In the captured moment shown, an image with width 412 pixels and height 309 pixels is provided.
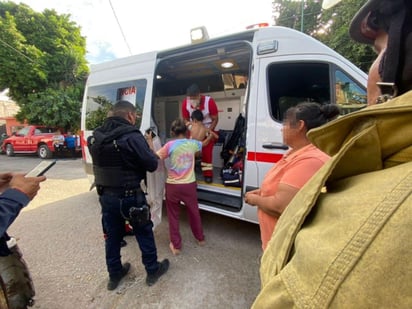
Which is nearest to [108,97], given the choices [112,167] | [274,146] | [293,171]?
[112,167]

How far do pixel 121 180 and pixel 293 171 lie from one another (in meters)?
1.58

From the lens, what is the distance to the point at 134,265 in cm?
270

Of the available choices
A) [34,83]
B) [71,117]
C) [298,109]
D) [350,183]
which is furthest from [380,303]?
[34,83]

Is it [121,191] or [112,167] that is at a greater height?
[112,167]

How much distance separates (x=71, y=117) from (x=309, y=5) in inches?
630

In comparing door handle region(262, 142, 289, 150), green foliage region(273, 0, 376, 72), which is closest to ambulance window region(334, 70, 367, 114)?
door handle region(262, 142, 289, 150)

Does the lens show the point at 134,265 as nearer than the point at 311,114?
No

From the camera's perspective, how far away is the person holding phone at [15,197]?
1223mm

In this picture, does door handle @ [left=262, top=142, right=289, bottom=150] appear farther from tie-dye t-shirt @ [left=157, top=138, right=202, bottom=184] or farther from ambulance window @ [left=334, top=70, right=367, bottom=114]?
tie-dye t-shirt @ [left=157, top=138, right=202, bottom=184]

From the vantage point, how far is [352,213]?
1.47 feet

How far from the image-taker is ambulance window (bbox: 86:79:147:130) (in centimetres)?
364

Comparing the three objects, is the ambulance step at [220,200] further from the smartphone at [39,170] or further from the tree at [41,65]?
the tree at [41,65]

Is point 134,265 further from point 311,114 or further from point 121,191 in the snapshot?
point 311,114

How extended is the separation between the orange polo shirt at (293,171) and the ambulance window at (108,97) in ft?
8.67
